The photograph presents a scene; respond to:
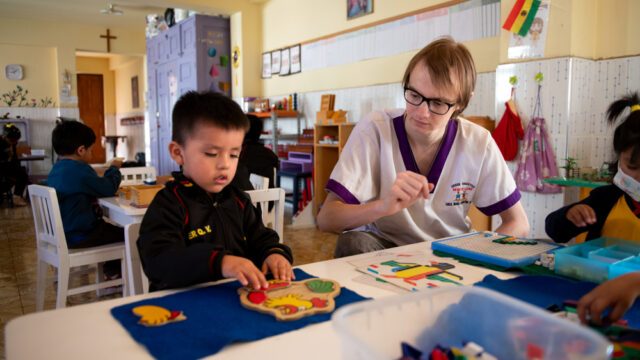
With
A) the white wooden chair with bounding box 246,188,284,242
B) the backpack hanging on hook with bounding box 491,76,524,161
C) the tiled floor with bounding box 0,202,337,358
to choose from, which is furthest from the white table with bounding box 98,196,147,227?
the backpack hanging on hook with bounding box 491,76,524,161

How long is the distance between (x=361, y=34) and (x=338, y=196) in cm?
382

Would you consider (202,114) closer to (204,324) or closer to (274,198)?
(204,324)

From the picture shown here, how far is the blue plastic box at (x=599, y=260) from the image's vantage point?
963 millimetres

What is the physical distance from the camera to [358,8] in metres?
4.93

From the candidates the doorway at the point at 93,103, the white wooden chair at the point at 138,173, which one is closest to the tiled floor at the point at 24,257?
the white wooden chair at the point at 138,173

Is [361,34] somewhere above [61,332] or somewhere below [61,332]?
above

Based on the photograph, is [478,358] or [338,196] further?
[338,196]

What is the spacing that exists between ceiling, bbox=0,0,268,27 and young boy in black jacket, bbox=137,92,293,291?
571cm

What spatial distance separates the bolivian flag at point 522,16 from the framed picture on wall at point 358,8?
1659 millimetres

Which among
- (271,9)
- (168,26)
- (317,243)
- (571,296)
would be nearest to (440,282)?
(571,296)

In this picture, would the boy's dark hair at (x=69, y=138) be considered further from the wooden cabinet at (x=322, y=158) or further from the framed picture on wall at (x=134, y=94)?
the framed picture on wall at (x=134, y=94)

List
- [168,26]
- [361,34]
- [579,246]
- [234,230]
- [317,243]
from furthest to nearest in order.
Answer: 1. [168,26]
2. [361,34]
3. [317,243]
4. [234,230]
5. [579,246]

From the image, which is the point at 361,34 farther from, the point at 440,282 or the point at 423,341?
the point at 423,341

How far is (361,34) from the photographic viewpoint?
4.95m
